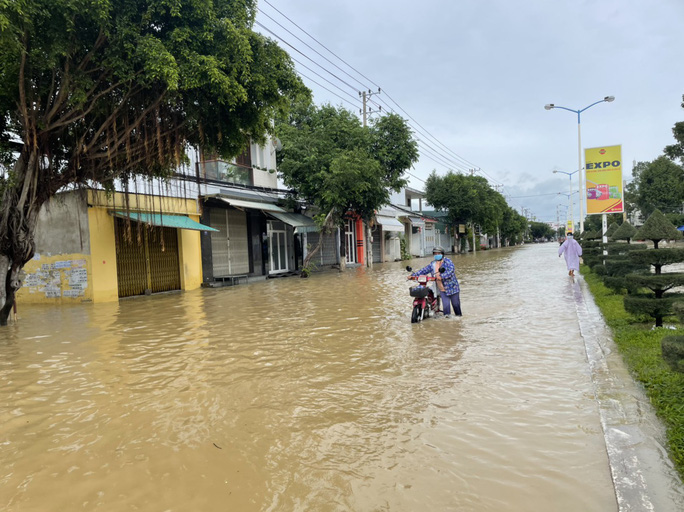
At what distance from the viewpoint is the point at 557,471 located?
3.15 m

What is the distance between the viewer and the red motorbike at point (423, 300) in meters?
8.45

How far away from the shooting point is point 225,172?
61.7 ft

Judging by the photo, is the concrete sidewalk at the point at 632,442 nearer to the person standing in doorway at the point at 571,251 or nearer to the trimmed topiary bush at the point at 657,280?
the trimmed topiary bush at the point at 657,280

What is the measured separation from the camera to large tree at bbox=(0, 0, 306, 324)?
27.7 ft

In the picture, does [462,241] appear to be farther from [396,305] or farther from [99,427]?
[99,427]

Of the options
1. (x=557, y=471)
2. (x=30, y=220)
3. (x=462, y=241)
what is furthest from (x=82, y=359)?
(x=462, y=241)

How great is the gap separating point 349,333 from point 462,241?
46092 millimetres

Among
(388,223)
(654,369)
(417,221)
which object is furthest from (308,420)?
(417,221)

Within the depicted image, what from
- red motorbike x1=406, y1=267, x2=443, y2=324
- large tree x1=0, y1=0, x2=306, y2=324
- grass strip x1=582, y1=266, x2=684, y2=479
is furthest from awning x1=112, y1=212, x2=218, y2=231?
grass strip x1=582, y1=266, x2=684, y2=479

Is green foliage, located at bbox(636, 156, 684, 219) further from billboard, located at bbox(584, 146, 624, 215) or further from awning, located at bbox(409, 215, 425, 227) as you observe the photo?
billboard, located at bbox(584, 146, 624, 215)

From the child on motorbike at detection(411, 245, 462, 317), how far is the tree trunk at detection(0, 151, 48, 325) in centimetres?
808

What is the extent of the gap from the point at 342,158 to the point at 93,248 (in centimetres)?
1084

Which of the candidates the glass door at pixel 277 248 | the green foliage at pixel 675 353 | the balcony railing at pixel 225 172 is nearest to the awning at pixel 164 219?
the balcony railing at pixel 225 172

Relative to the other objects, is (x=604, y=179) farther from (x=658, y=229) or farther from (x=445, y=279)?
(x=445, y=279)
